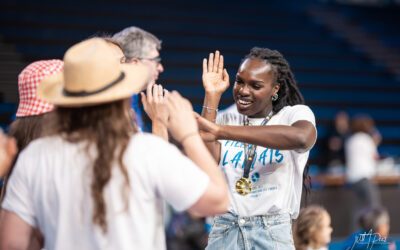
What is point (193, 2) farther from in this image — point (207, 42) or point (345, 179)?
point (345, 179)

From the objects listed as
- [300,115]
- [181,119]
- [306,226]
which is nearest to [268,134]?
[300,115]

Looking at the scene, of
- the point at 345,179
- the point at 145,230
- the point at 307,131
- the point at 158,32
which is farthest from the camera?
the point at 158,32

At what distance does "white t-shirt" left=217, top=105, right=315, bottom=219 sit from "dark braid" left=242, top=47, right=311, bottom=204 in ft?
0.35

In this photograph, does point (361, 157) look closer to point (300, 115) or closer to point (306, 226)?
point (306, 226)

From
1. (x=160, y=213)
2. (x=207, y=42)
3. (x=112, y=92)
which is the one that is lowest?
(x=207, y=42)

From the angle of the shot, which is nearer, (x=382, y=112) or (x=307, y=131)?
(x=307, y=131)

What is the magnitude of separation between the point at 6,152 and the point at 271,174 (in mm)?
1028

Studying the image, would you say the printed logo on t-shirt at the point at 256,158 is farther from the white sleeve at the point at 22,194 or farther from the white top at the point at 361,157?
the white top at the point at 361,157

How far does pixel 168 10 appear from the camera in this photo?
12273mm

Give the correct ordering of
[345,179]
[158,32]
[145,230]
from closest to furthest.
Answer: [145,230] → [345,179] → [158,32]

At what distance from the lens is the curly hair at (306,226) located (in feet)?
12.6

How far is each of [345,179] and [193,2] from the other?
5.46m

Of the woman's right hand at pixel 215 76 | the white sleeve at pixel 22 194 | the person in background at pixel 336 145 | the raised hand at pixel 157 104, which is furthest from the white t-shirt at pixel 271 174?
the person in background at pixel 336 145

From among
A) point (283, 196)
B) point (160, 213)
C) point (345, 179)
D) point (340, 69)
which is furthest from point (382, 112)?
point (160, 213)
